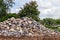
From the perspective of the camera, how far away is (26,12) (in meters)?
62.2

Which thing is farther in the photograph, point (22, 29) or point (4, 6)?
point (4, 6)

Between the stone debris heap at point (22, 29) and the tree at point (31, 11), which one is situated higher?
the tree at point (31, 11)

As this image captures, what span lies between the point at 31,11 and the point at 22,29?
90.8 ft

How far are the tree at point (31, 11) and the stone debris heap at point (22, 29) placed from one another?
931 inches

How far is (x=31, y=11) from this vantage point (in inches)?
2464

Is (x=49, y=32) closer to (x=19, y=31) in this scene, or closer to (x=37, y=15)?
(x=19, y=31)

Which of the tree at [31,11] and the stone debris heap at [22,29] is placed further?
the tree at [31,11]

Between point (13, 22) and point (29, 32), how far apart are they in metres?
3.79

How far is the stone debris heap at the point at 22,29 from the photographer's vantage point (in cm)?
3391

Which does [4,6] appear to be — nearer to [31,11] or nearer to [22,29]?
[31,11]

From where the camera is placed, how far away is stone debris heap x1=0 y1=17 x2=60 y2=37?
3391 cm

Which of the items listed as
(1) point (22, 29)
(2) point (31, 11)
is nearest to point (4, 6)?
(2) point (31, 11)

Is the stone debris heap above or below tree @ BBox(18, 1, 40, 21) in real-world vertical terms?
below

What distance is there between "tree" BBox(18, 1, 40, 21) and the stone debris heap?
2364 cm
